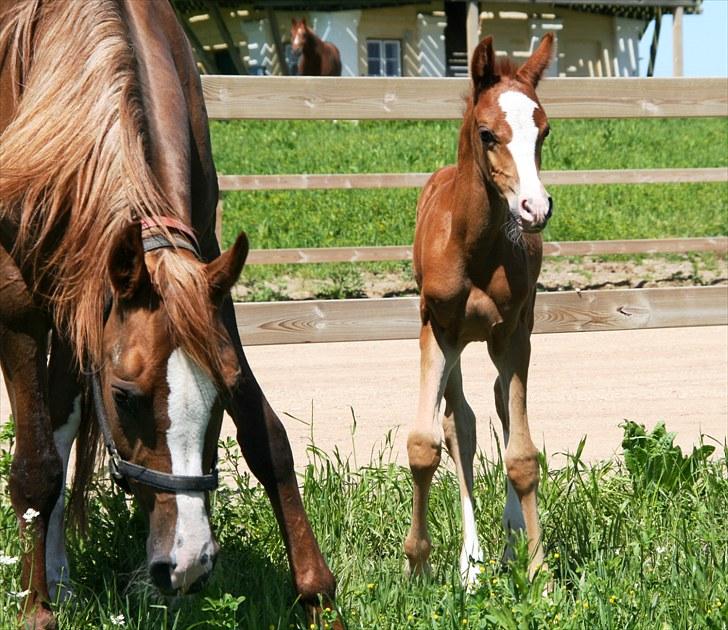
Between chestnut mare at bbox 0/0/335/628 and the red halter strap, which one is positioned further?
the red halter strap

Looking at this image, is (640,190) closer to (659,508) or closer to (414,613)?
(659,508)

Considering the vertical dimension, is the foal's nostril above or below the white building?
below

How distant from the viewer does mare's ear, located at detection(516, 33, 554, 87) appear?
3445mm

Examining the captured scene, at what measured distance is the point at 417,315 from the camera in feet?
20.8

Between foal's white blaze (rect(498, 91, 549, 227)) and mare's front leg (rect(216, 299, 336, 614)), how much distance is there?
0.85 m

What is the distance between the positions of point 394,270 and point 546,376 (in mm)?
2460

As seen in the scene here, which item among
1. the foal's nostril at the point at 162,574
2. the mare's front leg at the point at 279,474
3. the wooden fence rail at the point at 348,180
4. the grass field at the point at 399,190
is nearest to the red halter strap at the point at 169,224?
the mare's front leg at the point at 279,474

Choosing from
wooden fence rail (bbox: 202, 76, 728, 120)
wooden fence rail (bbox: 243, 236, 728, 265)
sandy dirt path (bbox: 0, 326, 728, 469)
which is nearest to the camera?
sandy dirt path (bbox: 0, 326, 728, 469)

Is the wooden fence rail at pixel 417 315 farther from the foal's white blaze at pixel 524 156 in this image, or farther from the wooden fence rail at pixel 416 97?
the foal's white blaze at pixel 524 156

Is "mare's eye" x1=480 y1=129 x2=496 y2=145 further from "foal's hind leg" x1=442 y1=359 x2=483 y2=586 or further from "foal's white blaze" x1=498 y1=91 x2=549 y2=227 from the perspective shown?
"foal's hind leg" x1=442 y1=359 x2=483 y2=586

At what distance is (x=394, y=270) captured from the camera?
314 inches

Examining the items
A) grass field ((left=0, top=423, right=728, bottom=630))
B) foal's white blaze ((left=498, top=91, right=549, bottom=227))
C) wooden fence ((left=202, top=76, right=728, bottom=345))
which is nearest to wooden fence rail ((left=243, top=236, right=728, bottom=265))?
wooden fence ((left=202, top=76, right=728, bottom=345))

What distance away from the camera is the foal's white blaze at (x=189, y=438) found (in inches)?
94.0

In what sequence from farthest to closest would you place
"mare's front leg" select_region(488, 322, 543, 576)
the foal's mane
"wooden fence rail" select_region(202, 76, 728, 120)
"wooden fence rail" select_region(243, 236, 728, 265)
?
"wooden fence rail" select_region(243, 236, 728, 265)
"wooden fence rail" select_region(202, 76, 728, 120)
"mare's front leg" select_region(488, 322, 543, 576)
the foal's mane
